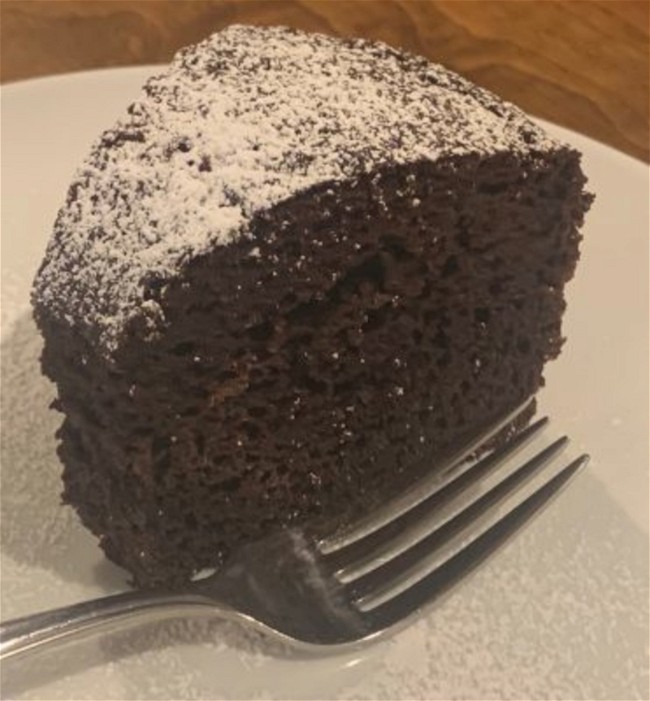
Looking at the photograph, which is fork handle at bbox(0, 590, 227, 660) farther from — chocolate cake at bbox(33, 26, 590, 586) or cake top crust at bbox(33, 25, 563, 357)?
cake top crust at bbox(33, 25, 563, 357)

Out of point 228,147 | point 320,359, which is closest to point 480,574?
point 320,359

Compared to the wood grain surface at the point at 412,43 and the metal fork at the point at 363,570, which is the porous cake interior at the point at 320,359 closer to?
the metal fork at the point at 363,570

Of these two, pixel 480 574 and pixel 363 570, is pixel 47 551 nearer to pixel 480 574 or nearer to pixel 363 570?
pixel 363 570

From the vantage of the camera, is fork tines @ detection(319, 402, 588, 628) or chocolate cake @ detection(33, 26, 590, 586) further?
fork tines @ detection(319, 402, 588, 628)

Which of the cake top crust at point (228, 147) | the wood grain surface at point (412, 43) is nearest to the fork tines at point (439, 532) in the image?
the cake top crust at point (228, 147)

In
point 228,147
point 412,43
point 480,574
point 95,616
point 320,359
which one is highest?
point 412,43

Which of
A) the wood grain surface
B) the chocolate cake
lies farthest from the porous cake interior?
the wood grain surface
